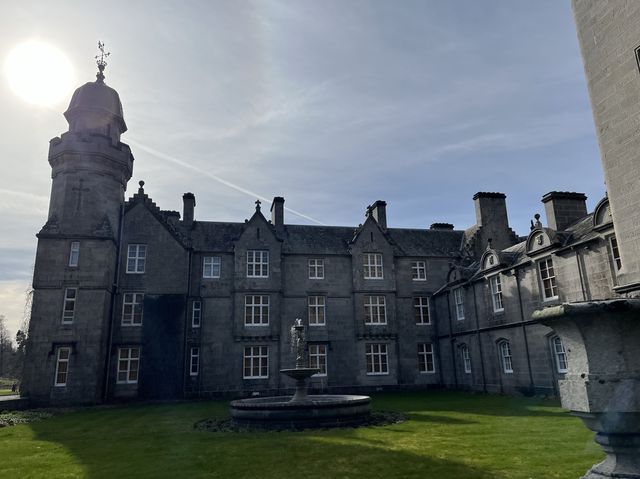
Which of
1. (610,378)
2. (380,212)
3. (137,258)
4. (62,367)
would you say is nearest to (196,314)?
(137,258)

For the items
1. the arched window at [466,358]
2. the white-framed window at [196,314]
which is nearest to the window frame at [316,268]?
the white-framed window at [196,314]

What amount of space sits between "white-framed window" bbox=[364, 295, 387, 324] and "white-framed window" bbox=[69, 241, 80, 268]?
63.0 ft

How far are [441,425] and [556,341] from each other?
10.3 meters

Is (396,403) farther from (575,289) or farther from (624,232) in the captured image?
(624,232)

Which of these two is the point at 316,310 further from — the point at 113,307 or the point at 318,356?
the point at 113,307

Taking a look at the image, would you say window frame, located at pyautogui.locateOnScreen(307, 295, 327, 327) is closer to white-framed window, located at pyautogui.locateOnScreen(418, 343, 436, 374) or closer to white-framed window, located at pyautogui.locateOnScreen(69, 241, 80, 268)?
white-framed window, located at pyautogui.locateOnScreen(418, 343, 436, 374)

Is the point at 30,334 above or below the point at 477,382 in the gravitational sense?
above

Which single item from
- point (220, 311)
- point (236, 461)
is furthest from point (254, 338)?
point (236, 461)

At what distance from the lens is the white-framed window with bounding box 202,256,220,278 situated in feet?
100

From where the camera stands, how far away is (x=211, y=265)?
1209 inches

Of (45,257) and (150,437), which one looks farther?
(45,257)

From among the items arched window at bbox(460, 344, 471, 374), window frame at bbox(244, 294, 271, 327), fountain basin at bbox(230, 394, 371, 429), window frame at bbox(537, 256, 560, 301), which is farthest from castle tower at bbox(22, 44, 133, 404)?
window frame at bbox(537, 256, 560, 301)

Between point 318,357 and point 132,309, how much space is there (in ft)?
41.6

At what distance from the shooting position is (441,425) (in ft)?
46.9
